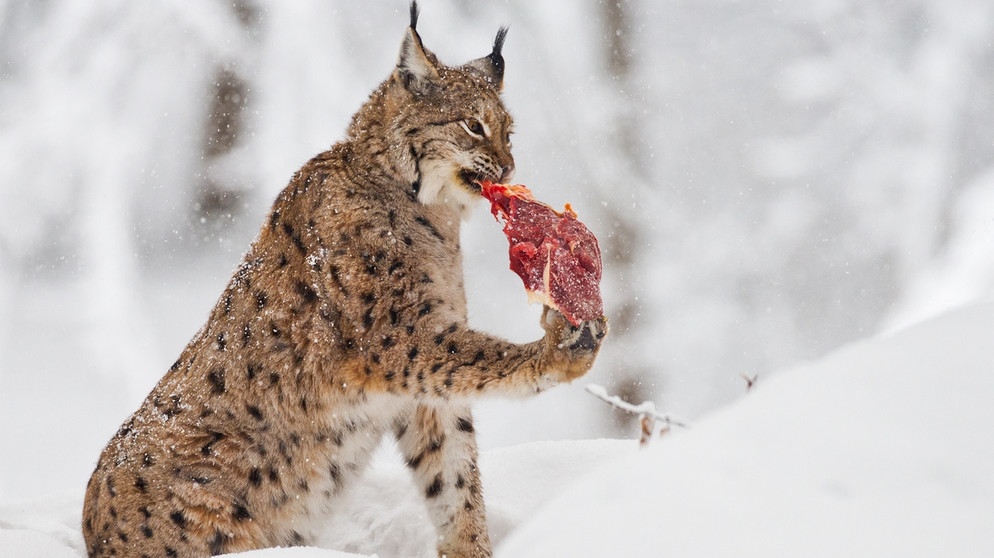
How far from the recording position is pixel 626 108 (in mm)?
11031

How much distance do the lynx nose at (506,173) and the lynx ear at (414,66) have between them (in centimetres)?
49

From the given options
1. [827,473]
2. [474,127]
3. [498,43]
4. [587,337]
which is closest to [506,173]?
[474,127]

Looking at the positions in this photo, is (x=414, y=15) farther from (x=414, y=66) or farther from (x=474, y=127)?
(x=474, y=127)

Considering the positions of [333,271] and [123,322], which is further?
[123,322]

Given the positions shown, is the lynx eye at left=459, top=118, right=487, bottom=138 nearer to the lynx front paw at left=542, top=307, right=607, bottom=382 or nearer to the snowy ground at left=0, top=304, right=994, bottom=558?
the lynx front paw at left=542, top=307, right=607, bottom=382

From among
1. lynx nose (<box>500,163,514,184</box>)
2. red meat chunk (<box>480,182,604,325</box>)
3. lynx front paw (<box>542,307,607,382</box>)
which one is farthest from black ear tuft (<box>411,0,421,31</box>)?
lynx front paw (<box>542,307,607,382</box>)

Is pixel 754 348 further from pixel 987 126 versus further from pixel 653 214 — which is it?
pixel 987 126

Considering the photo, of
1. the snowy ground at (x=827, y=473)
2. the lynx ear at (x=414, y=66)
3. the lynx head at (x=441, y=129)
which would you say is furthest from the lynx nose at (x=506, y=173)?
the snowy ground at (x=827, y=473)

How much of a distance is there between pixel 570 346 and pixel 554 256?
1.13ft

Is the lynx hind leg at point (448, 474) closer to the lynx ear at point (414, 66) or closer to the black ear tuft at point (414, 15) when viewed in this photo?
the lynx ear at point (414, 66)

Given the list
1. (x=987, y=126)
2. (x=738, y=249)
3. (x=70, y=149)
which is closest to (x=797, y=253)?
(x=738, y=249)

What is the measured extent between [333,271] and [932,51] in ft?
31.3

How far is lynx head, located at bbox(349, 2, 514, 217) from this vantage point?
4.18 metres

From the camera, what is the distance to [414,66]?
14.2ft
